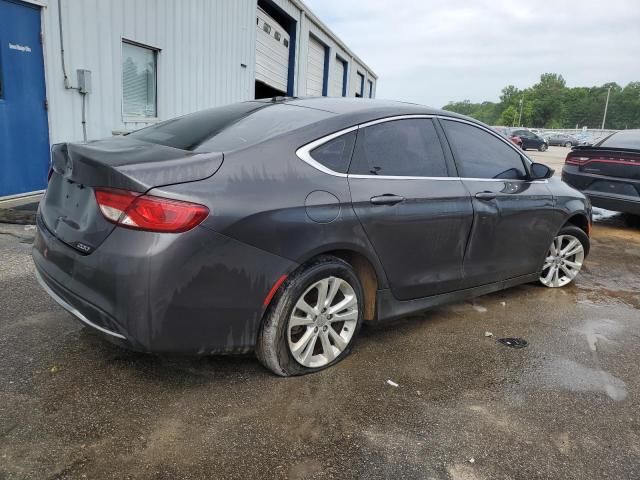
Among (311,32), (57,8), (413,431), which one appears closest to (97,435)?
(413,431)

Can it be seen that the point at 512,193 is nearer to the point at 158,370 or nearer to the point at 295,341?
the point at 295,341

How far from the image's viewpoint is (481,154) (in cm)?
390

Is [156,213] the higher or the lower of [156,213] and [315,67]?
the lower

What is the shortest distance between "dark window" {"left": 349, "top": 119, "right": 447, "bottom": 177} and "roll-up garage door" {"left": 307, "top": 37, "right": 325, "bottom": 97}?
16.4m

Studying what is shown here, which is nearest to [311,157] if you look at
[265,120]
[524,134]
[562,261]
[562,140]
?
[265,120]

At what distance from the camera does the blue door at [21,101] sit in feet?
21.0

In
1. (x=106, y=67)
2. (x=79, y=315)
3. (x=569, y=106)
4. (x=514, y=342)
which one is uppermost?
(x=569, y=106)

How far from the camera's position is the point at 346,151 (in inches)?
118

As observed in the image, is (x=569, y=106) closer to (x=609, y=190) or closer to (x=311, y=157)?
(x=609, y=190)

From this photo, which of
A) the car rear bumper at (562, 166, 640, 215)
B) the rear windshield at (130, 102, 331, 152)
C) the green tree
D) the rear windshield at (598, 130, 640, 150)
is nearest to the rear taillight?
the rear windshield at (130, 102, 331, 152)

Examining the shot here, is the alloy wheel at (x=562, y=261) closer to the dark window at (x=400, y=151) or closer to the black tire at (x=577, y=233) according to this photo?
the black tire at (x=577, y=233)

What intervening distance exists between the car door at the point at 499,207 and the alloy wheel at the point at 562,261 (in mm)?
312

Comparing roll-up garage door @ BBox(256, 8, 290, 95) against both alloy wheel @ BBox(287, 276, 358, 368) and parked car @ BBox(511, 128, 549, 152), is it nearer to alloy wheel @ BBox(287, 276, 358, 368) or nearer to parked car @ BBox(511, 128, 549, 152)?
alloy wheel @ BBox(287, 276, 358, 368)

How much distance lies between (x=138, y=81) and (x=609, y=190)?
24.9 feet
